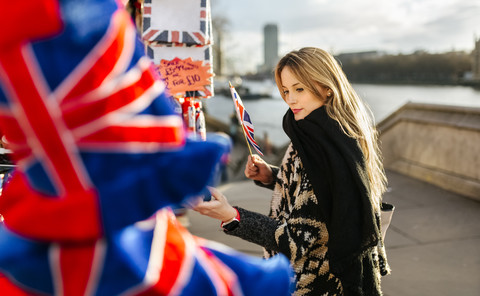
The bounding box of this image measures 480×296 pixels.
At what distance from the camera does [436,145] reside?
7.05 meters

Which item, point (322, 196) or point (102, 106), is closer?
point (102, 106)

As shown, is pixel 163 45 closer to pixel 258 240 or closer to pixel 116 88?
pixel 258 240

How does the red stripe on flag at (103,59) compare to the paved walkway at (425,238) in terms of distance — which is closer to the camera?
the red stripe on flag at (103,59)

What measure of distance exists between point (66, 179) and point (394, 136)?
826 cm

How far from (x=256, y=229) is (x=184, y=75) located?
1894 millimetres

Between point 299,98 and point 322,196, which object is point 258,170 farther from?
point 322,196

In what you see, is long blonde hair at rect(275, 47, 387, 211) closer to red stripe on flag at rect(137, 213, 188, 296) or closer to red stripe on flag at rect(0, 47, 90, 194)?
red stripe on flag at rect(137, 213, 188, 296)

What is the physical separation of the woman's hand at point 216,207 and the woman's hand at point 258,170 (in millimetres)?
682

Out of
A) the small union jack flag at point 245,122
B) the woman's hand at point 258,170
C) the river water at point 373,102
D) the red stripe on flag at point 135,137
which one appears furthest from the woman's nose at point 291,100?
the river water at point 373,102

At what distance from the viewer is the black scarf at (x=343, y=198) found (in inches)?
65.8

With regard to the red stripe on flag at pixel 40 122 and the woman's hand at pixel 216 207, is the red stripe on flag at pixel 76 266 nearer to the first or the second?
the red stripe on flag at pixel 40 122

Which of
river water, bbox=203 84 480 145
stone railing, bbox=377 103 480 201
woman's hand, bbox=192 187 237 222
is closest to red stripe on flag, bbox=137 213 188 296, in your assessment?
woman's hand, bbox=192 187 237 222

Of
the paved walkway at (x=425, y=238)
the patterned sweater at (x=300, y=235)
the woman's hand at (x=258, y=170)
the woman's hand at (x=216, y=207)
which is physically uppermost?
the woman's hand at (x=216, y=207)

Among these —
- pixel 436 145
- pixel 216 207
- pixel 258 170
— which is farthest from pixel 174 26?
pixel 436 145
